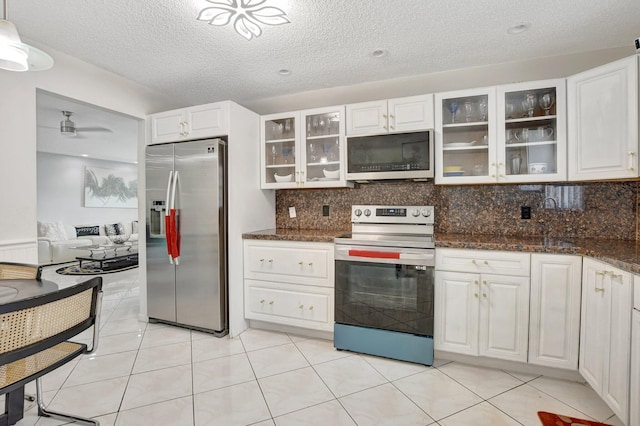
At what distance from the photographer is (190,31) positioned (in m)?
2.18

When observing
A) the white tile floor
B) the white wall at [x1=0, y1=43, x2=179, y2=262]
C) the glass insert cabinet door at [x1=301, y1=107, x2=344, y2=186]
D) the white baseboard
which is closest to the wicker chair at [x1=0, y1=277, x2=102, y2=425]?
the white tile floor

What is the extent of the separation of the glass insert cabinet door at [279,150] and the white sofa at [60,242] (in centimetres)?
466

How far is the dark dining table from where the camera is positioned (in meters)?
1.45

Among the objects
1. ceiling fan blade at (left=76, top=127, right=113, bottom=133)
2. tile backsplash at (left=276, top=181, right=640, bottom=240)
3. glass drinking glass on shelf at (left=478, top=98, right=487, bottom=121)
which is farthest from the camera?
ceiling fan blade at (left=76, top=127, right=113, bottom=133)

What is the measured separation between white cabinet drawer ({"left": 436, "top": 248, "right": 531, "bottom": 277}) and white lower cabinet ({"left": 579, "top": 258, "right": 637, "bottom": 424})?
0.33 m

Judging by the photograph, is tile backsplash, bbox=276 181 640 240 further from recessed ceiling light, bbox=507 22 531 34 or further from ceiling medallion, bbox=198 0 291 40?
ceiling medallion, bbox=198 0 291 40

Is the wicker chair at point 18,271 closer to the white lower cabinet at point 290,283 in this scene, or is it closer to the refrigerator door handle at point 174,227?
the refrigerator door handle at point 174,227

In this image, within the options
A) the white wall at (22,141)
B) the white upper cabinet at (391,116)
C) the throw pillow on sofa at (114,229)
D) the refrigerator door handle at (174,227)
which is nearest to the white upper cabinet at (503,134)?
the white upper cabinet at (391,116)

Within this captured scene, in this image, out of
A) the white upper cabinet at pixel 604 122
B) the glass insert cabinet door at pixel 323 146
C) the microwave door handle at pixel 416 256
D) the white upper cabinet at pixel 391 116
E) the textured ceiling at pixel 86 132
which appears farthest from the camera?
the textured ceiling at pixel 86 132

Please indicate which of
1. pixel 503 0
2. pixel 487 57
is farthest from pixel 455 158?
pixel 503 0

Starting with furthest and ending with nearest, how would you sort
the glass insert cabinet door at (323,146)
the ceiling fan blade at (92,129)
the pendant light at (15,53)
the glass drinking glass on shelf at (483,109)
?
the ceiling fan blade at (92,129)
the glass insert cabinet door at (323,146)
the glass drinking glass on shelf at (483,109)
the pendant light at (15,53)

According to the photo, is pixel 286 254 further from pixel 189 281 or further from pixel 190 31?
pixel 190 31

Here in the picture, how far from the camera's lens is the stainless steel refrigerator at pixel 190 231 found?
2809mm

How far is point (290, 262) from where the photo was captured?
2795 mm
